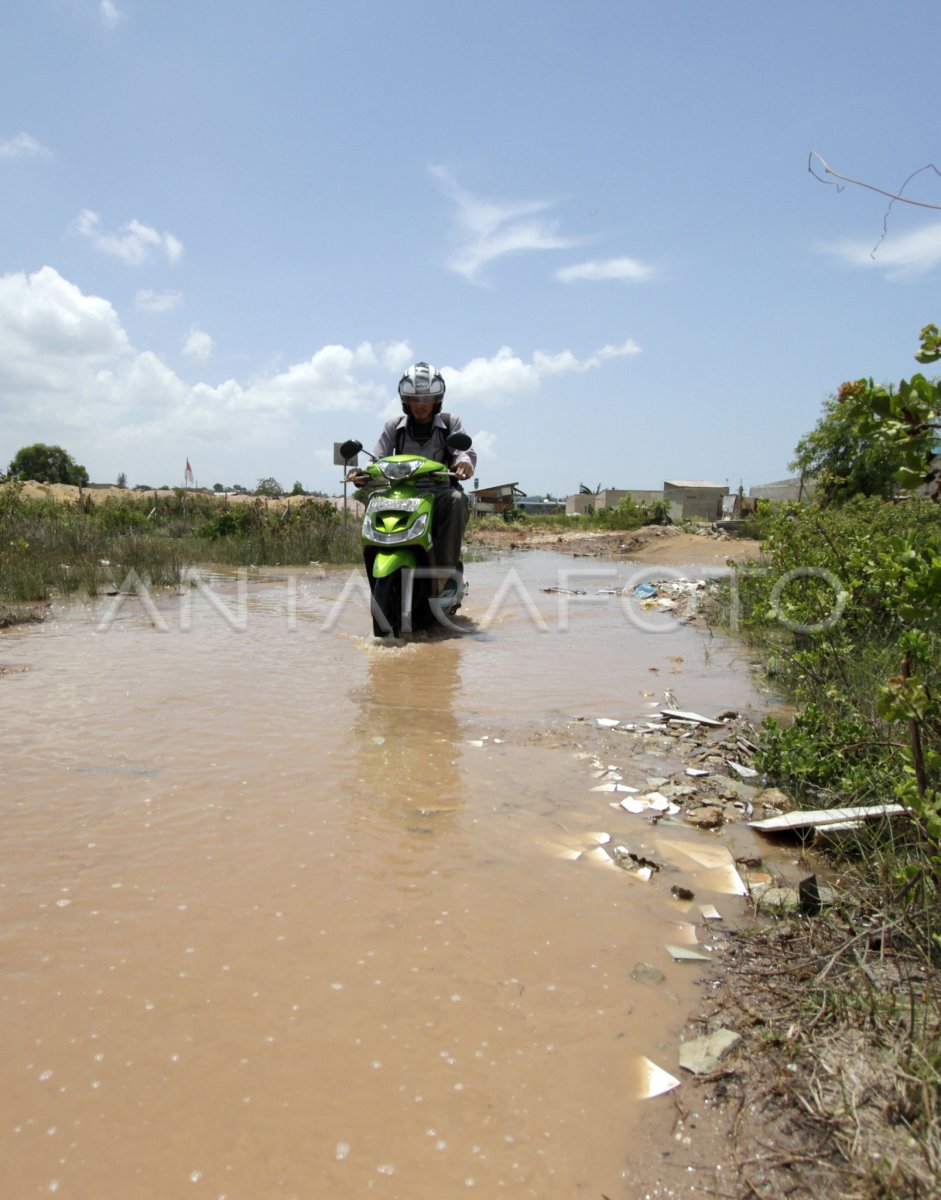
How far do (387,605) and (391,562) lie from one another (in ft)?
1.33

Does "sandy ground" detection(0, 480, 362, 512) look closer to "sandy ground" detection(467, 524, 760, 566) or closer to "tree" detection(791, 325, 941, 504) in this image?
"sandy ground" detection(467, 524, 760, 566)

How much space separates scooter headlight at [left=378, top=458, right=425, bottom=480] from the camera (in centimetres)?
596

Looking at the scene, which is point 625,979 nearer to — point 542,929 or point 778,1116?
point 542,929

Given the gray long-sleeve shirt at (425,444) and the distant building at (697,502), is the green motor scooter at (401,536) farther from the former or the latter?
the distant building at (697,502)

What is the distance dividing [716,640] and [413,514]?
2.71 meters

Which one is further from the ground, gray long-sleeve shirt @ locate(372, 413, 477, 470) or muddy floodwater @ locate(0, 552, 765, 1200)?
gray long-sleeve shirt @ locate(372, 413, 477, 470)

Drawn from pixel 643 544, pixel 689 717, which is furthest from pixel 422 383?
pixel 643 544

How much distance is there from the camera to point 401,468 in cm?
597

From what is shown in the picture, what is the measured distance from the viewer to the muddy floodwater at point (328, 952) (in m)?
1.35

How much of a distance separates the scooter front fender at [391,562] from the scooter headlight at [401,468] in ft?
1.85

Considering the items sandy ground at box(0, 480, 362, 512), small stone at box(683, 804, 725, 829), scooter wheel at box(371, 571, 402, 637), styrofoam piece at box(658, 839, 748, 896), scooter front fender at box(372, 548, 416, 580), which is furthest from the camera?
sandy ground at box(0, 480, 362, 512)

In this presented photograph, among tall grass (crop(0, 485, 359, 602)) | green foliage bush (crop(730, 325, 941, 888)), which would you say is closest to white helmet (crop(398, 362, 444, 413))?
green foliage bush (crop(730, 325, 941, 888))

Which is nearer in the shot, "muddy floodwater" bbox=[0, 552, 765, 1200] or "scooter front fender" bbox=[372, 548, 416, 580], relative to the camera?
"muddy floodwater" bbox=[0, 552, 765, 1200]

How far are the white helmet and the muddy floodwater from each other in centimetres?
307
